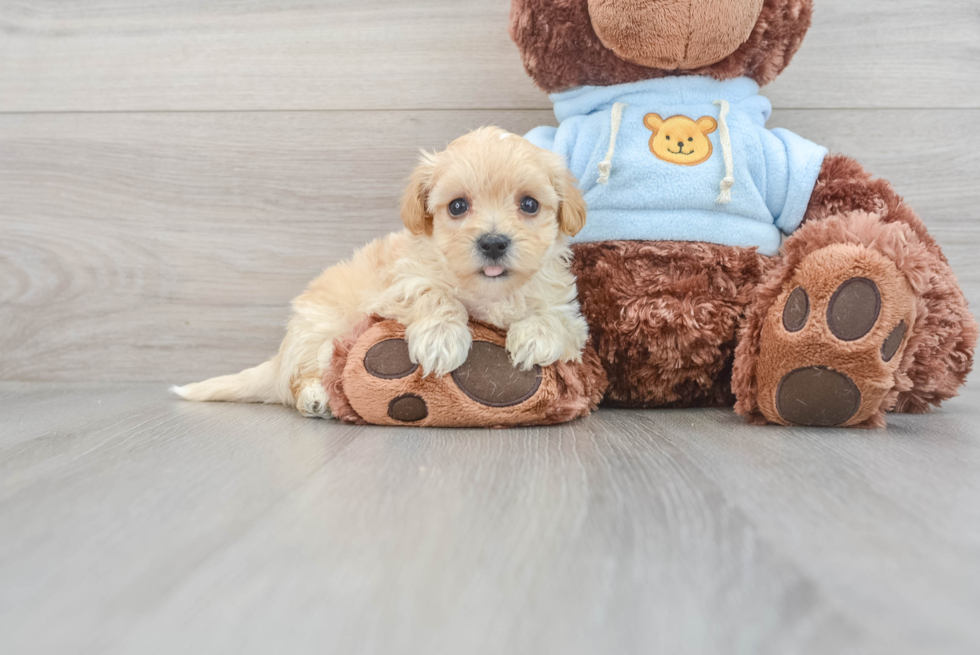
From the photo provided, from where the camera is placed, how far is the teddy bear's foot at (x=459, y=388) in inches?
40.4

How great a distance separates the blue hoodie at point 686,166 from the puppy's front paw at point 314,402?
52cm

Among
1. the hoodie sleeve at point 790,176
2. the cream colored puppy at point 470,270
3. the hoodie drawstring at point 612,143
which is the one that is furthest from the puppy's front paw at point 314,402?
the hoodie sleeve at point 790,176

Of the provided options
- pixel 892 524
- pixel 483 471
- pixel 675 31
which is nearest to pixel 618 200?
pixel 675 31

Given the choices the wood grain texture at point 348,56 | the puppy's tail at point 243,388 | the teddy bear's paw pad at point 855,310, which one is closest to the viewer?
the teddy bear's paw pad at point 855,310

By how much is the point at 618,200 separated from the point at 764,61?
1.21 ft

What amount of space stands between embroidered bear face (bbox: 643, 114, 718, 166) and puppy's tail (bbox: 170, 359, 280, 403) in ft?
2.68

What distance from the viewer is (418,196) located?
1097 millimetres

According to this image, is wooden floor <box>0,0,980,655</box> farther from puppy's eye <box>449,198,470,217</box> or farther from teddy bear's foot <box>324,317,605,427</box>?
puppy's eye <box>449,198,470,217</box>

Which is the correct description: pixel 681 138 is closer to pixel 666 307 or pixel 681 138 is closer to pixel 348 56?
pixel 666 307

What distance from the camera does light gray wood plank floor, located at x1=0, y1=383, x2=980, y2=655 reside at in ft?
1.43

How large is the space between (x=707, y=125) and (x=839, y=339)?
444 millimetres

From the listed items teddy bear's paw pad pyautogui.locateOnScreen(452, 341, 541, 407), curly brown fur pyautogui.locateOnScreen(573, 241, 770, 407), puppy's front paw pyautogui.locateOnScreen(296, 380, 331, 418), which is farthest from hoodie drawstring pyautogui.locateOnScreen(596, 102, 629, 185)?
puppy's front paw pyautogui.locateOnScreen(296, 380, 331, 418)

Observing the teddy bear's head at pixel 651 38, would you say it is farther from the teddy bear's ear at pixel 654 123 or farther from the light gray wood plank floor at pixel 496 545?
the light gray wood plank floor at pixel 496 545

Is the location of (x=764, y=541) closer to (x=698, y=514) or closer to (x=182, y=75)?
(x=698, y=514)
